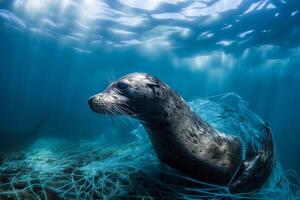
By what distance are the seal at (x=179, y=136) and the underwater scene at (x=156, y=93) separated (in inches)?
0.4

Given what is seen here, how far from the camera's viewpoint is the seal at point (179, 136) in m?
2.93

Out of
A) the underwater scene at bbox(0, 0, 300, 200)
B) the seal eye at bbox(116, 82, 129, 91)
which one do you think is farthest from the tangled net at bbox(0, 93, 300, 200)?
the seal eye at bbox(116, 82, 129, 91)

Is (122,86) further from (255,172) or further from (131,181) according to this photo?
(255,172)

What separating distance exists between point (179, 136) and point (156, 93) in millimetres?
497

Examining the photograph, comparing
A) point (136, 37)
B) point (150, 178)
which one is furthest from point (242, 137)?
point (136, 37)

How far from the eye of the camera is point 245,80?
2805 cm

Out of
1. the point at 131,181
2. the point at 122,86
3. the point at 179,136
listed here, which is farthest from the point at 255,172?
the point at 122,86

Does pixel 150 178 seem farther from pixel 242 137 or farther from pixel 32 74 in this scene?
pixel 32 74

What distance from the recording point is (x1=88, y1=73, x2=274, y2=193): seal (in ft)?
9.61

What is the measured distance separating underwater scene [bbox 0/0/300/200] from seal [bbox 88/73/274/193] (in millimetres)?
11

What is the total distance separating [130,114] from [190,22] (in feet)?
42.1

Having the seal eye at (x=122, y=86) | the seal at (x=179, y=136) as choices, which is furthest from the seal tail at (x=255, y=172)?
the seal eye at (x=122, y=86)

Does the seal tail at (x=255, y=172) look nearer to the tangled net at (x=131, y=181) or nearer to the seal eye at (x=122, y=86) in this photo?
the tangled net at (x=131, y=181)

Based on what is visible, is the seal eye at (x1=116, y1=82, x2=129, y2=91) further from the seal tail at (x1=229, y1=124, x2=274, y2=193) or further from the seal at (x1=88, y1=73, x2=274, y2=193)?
the seal tail at (x1=229, y1=124, x2=274, y2=193)
